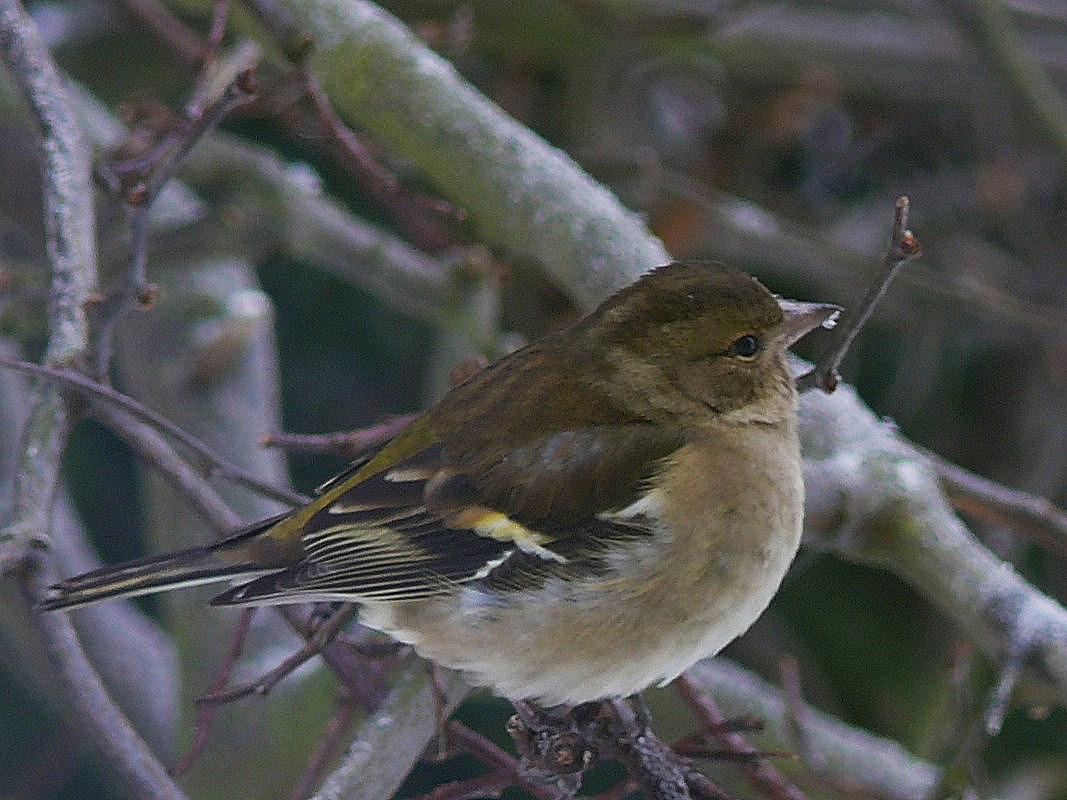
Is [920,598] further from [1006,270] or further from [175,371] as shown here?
[175,371]

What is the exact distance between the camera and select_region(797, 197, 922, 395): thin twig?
1.80 m

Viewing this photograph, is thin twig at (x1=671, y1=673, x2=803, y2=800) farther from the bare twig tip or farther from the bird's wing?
the bare twig tip

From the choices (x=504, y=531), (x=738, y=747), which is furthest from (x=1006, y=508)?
(x=504, y=531)

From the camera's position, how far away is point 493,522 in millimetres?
2400

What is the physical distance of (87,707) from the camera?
1914 millimetres

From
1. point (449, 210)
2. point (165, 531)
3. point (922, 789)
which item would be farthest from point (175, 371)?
point (922, 789)

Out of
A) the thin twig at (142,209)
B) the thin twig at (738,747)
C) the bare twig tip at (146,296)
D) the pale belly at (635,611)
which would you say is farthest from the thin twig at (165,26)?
the thin twig at (738,747)

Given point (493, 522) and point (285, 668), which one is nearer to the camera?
point (285, 668)

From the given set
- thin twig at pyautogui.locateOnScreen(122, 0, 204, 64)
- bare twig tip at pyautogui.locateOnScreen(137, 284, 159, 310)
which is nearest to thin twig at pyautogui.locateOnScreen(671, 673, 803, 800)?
bare twig tip at pyautogui.locateOnScreen(137, 284, 159, 310)

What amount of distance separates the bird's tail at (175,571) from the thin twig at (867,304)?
0.91m

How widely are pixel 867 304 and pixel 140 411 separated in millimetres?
1041

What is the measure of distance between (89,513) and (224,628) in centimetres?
197

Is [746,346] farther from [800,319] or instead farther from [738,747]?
[738,747]

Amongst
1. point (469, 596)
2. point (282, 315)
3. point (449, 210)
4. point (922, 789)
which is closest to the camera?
point (469, 596)
